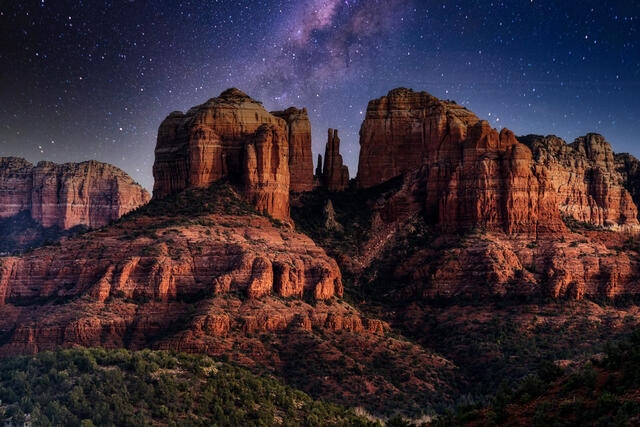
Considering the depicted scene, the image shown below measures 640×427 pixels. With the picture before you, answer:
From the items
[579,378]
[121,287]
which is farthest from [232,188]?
[579,378]

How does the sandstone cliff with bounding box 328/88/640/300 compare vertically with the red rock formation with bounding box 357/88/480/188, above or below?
below

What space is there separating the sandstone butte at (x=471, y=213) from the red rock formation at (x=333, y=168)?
110 inches

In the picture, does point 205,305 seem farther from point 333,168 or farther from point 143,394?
point 333,168

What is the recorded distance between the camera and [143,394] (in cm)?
7956

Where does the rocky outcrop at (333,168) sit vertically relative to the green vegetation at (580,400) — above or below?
above

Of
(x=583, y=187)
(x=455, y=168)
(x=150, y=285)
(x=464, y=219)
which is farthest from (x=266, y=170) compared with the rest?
(x=583, y=187)

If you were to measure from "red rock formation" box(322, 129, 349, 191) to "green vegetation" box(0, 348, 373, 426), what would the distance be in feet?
244

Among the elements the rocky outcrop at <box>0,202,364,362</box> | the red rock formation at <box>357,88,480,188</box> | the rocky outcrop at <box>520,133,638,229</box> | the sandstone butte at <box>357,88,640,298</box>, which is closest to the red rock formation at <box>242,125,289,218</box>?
the rocky outcrop at <box>0,202,364,362</box>

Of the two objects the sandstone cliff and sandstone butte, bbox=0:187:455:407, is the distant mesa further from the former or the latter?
the sandstone cliff

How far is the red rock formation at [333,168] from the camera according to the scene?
167 meters

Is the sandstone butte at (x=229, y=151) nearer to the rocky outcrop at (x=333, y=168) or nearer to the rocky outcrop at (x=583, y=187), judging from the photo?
the rocky outcrop at (x=333, y=168)

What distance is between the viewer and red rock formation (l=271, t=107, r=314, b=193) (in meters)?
160

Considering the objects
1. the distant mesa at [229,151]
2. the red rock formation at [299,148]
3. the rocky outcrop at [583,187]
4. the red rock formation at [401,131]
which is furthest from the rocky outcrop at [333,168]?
the rocky outcrop at [583,187]

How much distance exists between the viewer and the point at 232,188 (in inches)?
5507
